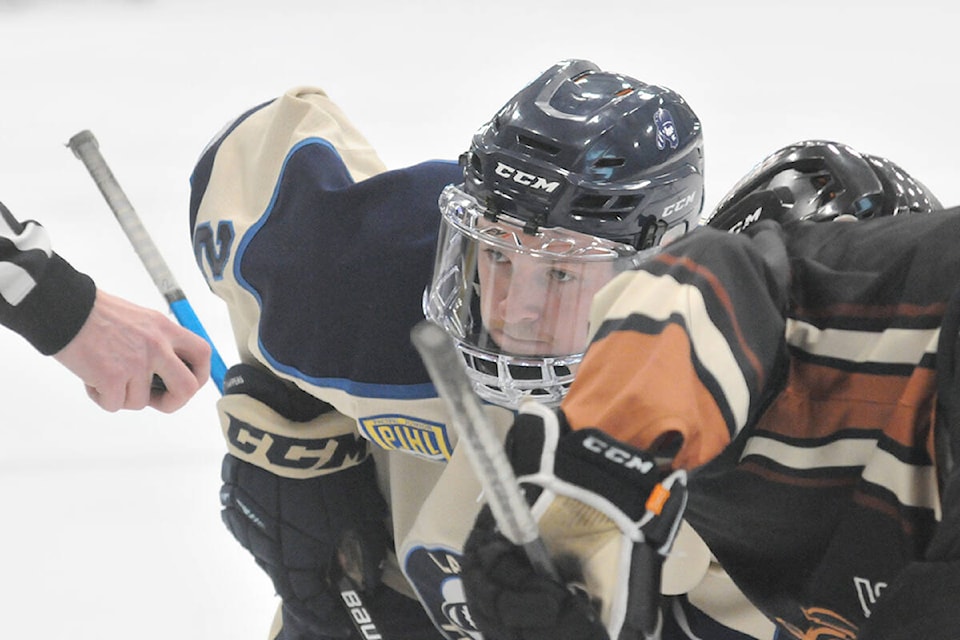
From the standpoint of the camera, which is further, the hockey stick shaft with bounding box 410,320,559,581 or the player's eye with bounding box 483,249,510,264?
the player's eye with bounding box 483,249,510,264

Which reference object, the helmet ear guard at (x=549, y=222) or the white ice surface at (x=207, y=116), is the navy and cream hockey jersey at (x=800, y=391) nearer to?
the helmet ear guard at (x=549, y=222)

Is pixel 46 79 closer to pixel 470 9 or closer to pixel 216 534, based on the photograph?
pixel 470 9

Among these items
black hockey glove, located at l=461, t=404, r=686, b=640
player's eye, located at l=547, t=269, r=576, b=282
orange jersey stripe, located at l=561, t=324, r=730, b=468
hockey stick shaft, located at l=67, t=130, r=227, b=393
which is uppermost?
orange jersey stripe, located at l=561, t=324, r=730, b=468

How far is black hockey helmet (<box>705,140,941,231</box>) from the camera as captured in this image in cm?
110

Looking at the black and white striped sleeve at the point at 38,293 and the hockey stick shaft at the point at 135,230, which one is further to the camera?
the hockey stick shaft at the point at 135,230

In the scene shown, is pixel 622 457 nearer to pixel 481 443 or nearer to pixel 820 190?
pixel 481 443

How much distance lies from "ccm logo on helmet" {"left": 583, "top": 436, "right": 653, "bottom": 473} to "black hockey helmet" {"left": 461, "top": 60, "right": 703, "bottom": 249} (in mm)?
618

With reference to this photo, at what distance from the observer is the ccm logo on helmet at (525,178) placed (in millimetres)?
1396

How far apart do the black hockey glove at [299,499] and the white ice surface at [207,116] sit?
1.11ft

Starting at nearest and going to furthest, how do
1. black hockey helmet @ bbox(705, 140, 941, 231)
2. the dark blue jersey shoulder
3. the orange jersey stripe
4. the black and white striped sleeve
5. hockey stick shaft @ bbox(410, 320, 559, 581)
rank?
1. hockey stick shaft @ bbox(410, 320, 559, 581)
2. the orange jersey stripe
3. black hockey helmet @ bbox(705, 140, 941, 231)
4. the dark blue jersey shoulder
5. the black and white striped sleeve

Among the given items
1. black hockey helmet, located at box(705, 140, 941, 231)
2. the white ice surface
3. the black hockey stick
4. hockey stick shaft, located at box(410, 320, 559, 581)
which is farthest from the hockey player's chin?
the white ice surface

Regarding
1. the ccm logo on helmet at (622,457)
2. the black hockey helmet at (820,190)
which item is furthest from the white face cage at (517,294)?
the ccm logo on helmet at (622,457)

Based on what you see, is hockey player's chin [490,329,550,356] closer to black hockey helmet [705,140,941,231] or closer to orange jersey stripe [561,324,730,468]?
black hockey helmet [705,140,941,231]

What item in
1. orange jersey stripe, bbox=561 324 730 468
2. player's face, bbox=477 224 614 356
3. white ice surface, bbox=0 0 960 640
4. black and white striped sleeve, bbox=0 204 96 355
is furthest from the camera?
white ice surface, bbox=0 0 960 640
